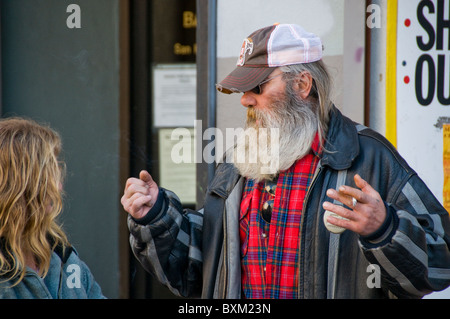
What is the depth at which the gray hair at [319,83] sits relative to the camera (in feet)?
→ 8.03

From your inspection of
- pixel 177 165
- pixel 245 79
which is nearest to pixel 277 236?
pixel 245 79

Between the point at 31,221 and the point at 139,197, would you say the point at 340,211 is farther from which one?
the point at 31,221

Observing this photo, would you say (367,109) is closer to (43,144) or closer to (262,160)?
(262,160)

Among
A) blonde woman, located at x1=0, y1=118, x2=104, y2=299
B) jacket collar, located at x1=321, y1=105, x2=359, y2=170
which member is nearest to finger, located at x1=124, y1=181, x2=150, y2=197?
blonde woman, located at x1=0, y1=118, x2=104, y2=299

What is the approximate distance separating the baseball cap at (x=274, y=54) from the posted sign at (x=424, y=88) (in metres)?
1.03

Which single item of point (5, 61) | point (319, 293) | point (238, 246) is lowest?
point (319, 293)

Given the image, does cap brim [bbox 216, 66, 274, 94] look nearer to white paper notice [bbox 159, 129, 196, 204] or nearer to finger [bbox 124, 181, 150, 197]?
finger [bbox 124, 181, 150, 197]

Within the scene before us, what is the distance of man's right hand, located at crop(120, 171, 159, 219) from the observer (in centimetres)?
228

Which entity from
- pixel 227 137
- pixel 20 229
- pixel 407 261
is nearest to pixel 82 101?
pixel 227 137

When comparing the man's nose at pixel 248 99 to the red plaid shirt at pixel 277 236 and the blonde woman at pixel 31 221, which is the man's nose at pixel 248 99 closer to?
the red plaid shirt at pixel 277 236

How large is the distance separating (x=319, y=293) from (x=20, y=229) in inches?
44.5

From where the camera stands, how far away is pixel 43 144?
7.04 feet

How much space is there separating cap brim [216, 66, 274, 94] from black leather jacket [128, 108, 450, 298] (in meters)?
0.35

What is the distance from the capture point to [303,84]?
8.21 ft
